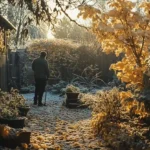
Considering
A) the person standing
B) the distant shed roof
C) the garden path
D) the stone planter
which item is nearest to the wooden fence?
the distant shed roof

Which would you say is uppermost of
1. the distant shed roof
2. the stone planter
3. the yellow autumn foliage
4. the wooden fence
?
the distant shed roof

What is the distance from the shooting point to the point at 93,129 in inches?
308

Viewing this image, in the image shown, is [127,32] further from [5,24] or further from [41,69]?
[5,24]

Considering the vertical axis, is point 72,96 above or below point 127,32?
below

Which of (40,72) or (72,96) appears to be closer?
(40,72)

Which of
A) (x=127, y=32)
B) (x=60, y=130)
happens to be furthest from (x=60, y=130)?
(x=127, y=32)

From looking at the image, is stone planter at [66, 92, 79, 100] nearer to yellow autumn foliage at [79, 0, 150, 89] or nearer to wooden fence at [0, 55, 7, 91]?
wooden fence at [0, 55, 7, 91]

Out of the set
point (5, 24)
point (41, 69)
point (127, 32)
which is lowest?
point (41, 69)

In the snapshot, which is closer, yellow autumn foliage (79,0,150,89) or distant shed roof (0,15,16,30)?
yellow autumn foliage (79,0,150,89)

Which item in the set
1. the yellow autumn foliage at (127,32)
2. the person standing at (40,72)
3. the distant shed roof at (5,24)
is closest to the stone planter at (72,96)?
the person standing at (40,72)

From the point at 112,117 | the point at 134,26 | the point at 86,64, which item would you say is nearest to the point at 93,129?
the point at 112,117

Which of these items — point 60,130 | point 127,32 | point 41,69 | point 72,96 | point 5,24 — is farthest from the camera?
point 5,24

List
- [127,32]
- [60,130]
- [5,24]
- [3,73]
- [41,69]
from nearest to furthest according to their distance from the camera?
[127,32], [60,130], [41,69], [5,24], [3,73]

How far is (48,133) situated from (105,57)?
1394 centimetres
